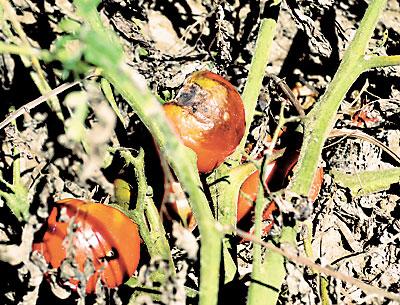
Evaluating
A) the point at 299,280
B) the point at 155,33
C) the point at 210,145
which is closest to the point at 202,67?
the point at 210,145

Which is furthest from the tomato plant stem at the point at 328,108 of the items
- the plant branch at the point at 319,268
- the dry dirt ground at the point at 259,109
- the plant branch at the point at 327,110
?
the plant branch at the point at 319,268

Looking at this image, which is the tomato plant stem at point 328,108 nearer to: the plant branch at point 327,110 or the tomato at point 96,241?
the plant branch at point 327,110

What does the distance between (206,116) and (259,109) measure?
1.21 feet

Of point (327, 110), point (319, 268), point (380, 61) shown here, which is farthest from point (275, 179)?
point (319, 268)

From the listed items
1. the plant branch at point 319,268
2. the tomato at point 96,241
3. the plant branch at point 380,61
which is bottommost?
the plant branch at point 319,268

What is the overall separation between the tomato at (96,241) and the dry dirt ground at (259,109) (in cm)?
4

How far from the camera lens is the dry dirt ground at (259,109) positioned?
1183 mm

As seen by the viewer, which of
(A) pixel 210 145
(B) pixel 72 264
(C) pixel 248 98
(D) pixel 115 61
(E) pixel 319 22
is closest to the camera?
(D) pixel 115 61

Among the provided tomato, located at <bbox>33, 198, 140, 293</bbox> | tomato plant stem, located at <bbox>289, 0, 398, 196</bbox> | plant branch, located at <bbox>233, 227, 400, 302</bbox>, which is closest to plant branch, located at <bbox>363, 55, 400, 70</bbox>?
tomato plant stem, located at <bbox>289, 0, 398, 196</bbox>

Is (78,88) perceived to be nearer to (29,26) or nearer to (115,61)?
(29,26)

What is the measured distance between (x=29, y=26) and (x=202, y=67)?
0.54 meters

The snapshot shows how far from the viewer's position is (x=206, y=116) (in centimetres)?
111

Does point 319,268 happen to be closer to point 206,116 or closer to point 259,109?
point 206,116

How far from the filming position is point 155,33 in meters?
1.62
